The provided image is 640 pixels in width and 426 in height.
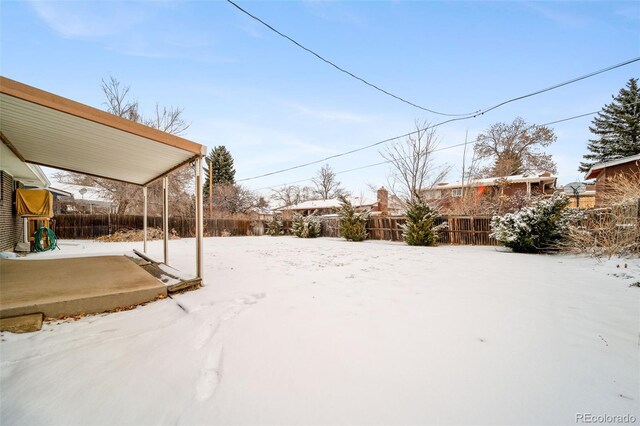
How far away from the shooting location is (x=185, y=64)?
8789mm

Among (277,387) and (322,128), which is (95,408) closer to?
(277,387)

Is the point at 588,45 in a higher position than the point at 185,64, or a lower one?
lower

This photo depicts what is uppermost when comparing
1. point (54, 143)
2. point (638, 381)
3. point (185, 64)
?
point (185, 64)

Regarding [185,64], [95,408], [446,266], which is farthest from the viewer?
[185,64]

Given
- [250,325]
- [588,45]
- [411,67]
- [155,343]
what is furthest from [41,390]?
[588,45]

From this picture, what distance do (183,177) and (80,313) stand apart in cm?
1798

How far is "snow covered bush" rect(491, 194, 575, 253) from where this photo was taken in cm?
736

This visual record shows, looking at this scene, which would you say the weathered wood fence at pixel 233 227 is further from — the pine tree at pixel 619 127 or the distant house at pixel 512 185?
the pine tree at pixel 619 127

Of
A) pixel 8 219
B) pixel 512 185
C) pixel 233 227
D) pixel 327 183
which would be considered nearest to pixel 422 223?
pixel 8 219

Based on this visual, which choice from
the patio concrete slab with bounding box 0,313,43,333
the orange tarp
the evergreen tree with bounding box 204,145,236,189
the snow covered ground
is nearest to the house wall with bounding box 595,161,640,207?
the snow covered ground

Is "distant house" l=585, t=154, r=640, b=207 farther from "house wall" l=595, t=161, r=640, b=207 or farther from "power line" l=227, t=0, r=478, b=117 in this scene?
"power line" l=227, t=0, r=478, b=117

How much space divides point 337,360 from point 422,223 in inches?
376

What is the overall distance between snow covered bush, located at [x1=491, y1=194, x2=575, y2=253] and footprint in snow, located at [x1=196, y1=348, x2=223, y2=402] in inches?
340

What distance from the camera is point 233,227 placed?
1964 centimetres
